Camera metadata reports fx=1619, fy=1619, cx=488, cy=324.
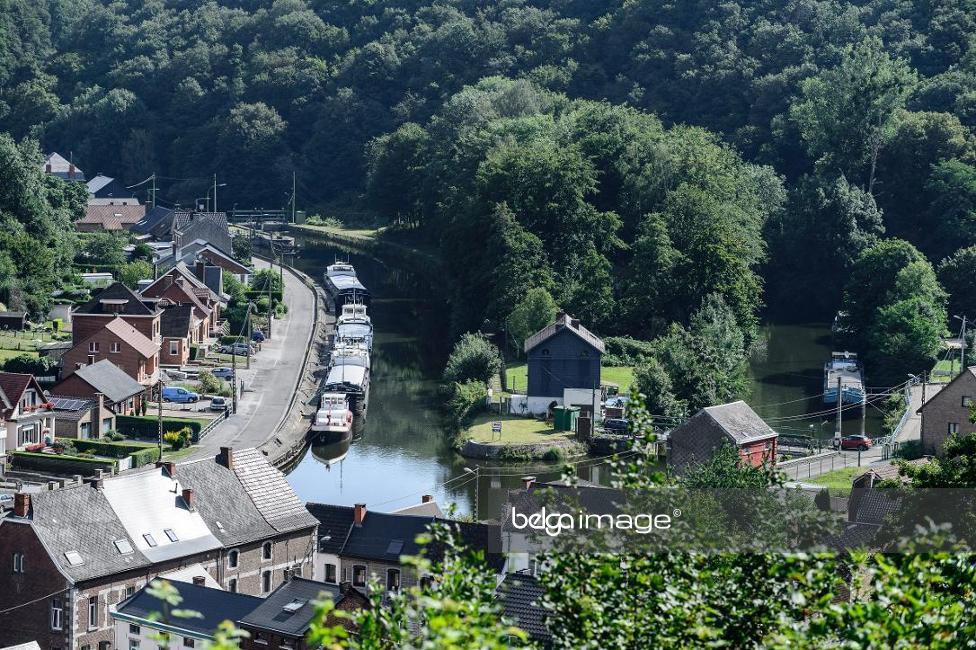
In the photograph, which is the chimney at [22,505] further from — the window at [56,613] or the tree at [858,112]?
the tree at [858,112]

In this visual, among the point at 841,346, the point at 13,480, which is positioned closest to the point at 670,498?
the point at 13,480

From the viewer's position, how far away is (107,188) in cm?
11338

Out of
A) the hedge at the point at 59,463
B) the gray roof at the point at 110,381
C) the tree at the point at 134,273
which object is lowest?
the hedge at the point at 59,463

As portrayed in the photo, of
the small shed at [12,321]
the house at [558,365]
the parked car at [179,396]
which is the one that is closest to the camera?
the house at [558,365]

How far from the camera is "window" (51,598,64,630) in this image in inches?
1158

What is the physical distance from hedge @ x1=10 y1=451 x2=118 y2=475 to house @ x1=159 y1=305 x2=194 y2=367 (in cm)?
1307

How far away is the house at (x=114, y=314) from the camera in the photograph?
52656 millimetres

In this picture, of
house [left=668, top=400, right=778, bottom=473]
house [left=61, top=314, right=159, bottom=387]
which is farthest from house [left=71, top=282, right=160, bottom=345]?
house [left=668, top=400, right=778, bottom=473]

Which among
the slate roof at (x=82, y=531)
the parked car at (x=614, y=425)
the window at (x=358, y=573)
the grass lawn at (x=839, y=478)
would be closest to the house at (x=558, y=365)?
the parked car at (x=614, y=425)

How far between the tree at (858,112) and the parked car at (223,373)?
35.5 metres

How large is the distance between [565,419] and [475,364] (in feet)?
21.9

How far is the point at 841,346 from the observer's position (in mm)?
59875

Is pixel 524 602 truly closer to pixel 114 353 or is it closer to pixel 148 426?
pixel 148 426

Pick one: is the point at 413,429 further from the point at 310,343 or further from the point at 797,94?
the point at 797,94
